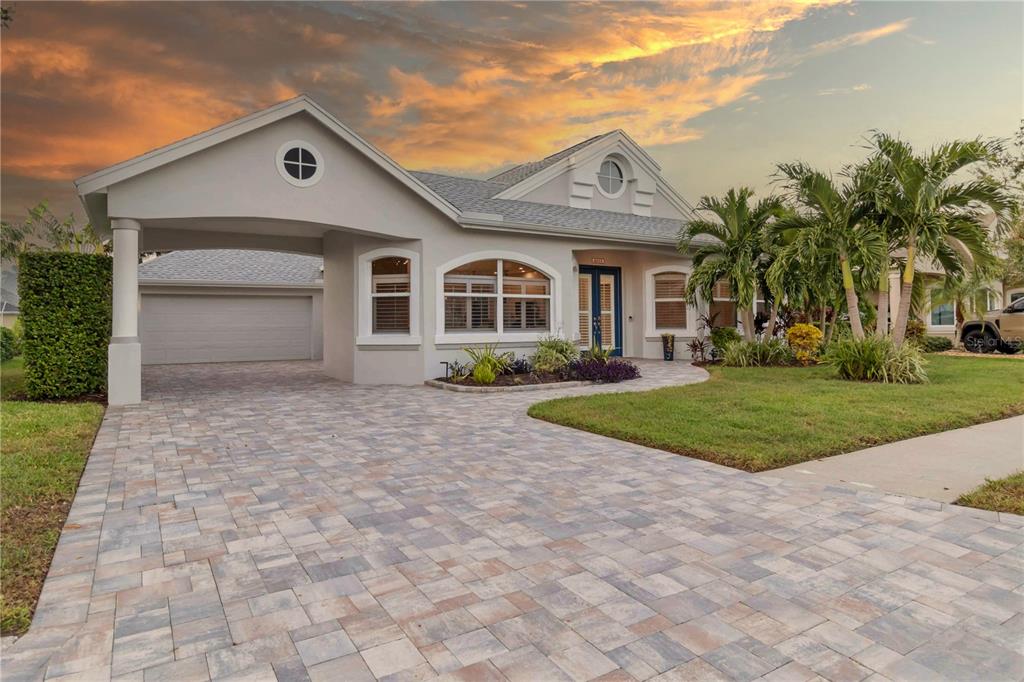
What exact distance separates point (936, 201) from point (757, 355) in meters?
4.96

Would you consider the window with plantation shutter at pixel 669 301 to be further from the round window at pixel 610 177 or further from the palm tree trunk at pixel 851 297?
the palm tree trunk at pixel 851 297

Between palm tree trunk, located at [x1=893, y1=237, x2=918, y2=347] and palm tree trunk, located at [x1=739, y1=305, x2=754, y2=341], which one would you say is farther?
palm tree trunk, located at [x1=739, y1=305, x2=754, y2=341]

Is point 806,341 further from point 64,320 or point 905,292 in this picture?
point 64,320

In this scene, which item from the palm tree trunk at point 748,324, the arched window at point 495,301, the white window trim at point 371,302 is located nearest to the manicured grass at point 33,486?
the white window trim at point 371,302

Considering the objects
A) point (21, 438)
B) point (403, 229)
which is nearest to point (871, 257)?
point (403, 229)

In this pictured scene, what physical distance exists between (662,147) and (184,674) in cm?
1993

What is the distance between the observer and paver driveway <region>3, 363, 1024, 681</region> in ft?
7.73

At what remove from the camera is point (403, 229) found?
469 inches

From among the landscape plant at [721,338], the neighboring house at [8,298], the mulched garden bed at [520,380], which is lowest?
the mulched garden bed at [520,380]

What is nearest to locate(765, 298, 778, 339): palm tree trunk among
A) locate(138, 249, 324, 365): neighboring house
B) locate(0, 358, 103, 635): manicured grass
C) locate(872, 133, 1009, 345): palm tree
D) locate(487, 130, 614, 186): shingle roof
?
locate(872, 133, 1009, 345): palm tree

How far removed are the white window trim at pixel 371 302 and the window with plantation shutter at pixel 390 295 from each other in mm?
80

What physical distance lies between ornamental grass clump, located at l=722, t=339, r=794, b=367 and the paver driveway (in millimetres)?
9646

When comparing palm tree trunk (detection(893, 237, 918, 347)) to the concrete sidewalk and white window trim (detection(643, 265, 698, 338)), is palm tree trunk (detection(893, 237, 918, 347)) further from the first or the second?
the concrete sidewalk

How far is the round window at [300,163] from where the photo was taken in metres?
10.5
